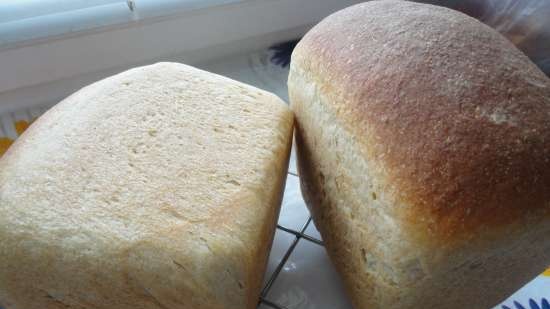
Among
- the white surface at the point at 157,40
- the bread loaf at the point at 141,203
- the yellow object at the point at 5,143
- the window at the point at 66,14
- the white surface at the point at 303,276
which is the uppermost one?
the window at the point at 66,14

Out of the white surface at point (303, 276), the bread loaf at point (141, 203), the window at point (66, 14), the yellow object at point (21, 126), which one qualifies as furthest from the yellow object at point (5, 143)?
the white surface at point (303, 276)

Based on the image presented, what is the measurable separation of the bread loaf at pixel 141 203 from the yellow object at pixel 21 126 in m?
0.49

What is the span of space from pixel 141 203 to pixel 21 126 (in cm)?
76

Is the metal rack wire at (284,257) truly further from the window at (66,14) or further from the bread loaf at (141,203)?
the window at (66,14)

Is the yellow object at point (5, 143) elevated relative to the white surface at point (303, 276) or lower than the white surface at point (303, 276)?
elevated

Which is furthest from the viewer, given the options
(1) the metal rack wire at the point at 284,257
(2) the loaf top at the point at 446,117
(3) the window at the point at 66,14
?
(3) the window at the point at 66,14

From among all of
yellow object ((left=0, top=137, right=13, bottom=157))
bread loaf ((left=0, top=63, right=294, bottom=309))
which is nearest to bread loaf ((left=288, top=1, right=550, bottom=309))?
bread loaf ((left=0, top=63, right=294, bottom=309))

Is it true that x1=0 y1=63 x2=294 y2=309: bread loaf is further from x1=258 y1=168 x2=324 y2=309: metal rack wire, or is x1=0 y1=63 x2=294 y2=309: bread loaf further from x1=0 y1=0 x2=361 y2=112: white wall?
x1=0 y1=0 x2=361 y2=112: white wall

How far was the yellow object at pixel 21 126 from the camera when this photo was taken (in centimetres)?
115

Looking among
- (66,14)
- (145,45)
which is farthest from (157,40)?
(66,14)

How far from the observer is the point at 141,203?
0.58 m

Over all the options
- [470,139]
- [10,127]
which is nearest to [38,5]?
[10,127]

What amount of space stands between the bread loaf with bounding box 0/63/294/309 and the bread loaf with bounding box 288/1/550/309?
12cm

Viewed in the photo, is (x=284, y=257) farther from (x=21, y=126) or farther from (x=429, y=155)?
(x=21, y=126)
